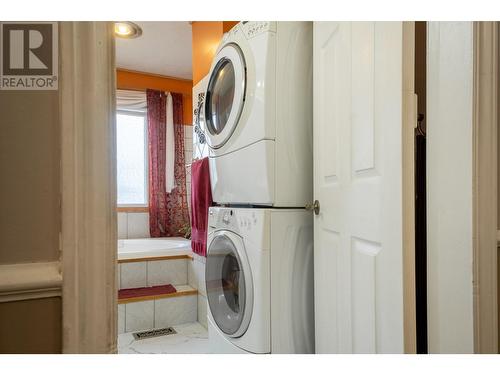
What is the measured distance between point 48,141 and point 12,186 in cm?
8

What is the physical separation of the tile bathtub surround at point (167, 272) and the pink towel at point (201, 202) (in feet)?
1.46

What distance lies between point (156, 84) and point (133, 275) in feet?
7.54

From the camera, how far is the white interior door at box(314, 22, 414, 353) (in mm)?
716

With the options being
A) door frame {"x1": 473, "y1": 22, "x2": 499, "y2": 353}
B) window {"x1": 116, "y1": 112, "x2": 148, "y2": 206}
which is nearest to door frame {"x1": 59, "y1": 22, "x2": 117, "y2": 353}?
door frame {"x1": 473, "y1": 22, "x2": 499, "y2": 353}

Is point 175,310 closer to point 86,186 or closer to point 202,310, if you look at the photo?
point 202,310

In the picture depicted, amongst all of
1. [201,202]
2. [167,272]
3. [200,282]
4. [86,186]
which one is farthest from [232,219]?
[167,272]

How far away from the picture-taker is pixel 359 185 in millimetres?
853

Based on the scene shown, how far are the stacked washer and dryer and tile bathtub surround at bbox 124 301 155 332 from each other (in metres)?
1.01

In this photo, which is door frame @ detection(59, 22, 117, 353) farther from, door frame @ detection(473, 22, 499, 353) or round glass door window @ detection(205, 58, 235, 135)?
round glass door window @ detection(205, 58, 235, 135)

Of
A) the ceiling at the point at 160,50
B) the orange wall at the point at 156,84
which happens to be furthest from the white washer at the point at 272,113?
the orange wall at the point at 156,84

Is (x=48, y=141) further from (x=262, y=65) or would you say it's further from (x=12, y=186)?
(x=262, y=65)

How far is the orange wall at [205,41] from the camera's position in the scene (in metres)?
2.08

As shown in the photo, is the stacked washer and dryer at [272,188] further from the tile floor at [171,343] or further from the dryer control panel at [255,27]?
the tile floor at [171,343]
